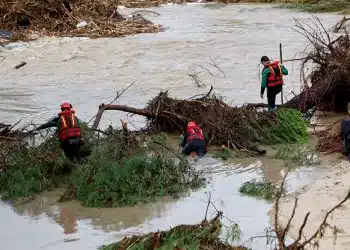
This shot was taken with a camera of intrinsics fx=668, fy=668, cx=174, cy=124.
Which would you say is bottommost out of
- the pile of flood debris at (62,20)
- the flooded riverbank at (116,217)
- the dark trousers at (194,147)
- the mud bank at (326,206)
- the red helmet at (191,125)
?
the flooded riverbank at (116,217)

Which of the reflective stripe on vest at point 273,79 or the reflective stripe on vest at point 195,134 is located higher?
the reflective stripe on vest at point 273,79

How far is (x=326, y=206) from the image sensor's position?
9508 mm

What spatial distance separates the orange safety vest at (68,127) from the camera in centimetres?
1144

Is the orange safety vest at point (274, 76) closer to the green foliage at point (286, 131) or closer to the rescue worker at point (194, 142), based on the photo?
the green foliage at point (286, 131)

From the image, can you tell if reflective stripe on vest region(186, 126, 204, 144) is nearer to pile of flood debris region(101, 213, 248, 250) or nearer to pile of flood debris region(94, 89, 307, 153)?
pile of flood debris region(94, 89, 307, 153)

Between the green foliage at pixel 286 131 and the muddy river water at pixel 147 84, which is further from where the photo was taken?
the green foliage at pixel 286 131

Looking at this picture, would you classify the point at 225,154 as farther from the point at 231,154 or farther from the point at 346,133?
the point at 346,133

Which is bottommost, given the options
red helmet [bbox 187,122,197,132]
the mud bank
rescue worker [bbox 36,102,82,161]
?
the mud bank

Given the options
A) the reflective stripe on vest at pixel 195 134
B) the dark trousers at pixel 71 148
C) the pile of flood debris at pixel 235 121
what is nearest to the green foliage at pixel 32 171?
the dark trousers at pixel 71 148

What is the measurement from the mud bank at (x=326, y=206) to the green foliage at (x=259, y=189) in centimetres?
38

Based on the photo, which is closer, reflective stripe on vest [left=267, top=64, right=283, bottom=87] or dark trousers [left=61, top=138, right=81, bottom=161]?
dark trousers [left=61, top=138, right=81, bottom=161]

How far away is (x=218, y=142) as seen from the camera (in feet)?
44.3

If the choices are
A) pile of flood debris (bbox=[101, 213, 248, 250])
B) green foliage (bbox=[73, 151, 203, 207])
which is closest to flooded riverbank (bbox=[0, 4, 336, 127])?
green foliage (bbox=[73, 151, 203, 207])

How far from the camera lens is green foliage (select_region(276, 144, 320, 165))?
39.7 feet
